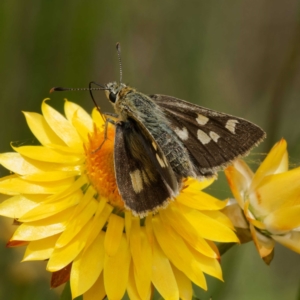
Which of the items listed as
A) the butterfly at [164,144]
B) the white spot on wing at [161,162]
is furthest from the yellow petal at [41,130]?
the white spot on wing at [161,162]

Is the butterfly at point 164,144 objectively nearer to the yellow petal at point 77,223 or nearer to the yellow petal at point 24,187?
the yellow petal at point 77,223

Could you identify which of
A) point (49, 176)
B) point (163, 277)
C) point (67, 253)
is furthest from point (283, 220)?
point (49, 176)

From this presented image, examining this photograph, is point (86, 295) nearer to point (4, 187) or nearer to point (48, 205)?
point (48, 205)

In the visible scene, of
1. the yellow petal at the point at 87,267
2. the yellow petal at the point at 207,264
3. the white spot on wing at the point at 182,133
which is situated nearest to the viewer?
the yellow petal at the point at 87,267

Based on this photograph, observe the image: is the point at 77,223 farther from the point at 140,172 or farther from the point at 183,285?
the point at 183,285

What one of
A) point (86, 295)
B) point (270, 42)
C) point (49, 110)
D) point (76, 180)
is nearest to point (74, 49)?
point (49, 110)

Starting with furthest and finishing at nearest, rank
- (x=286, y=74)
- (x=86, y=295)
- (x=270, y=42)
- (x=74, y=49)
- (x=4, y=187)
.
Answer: (x=270, y=42) → (x=74, y=49) → (x=286, y=74) → (x=4, y=187) → (x=86, y=295)
